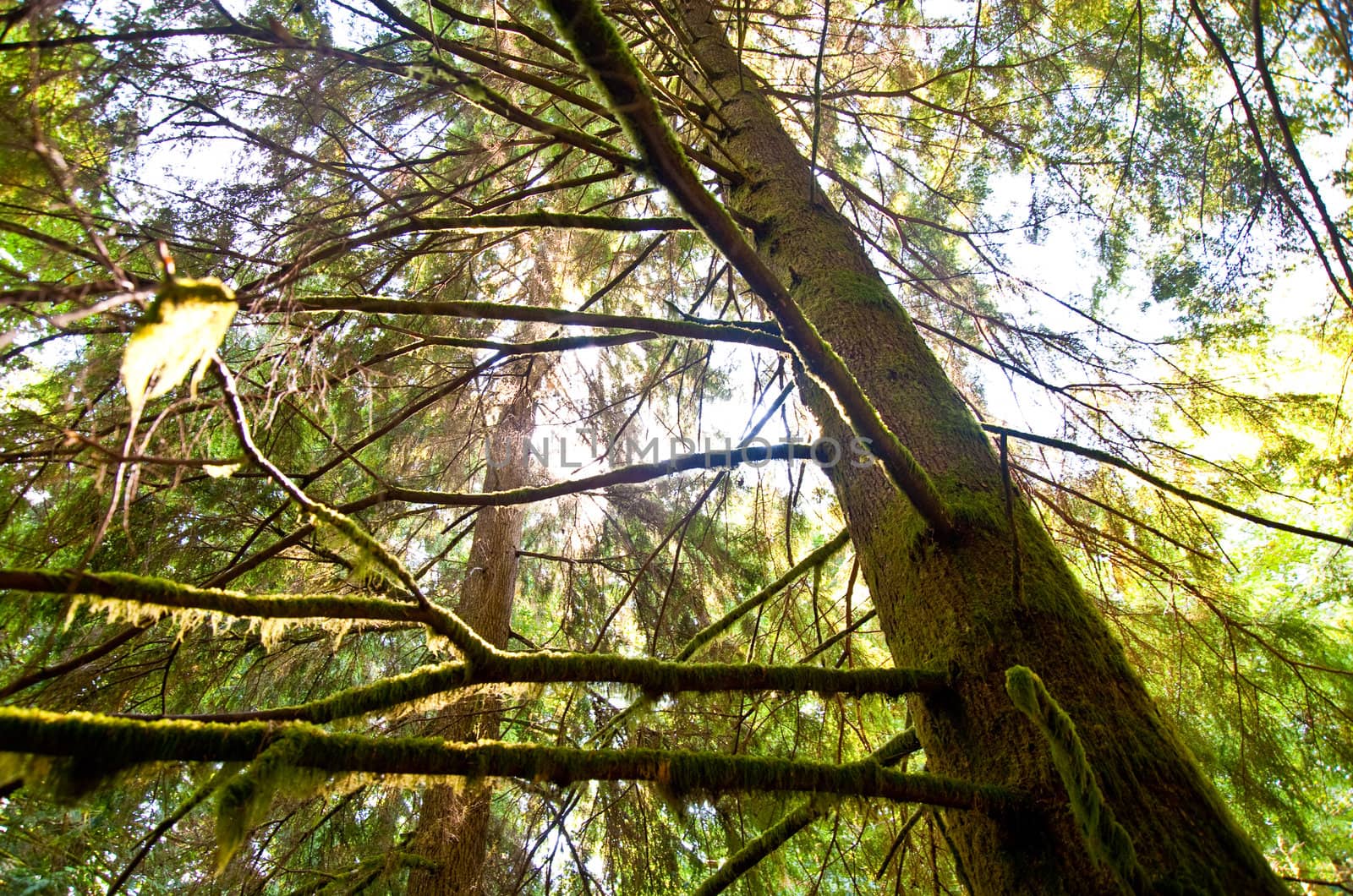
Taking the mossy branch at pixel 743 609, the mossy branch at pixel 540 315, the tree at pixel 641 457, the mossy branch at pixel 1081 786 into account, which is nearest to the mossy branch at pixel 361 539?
the tree at pixel 641 457

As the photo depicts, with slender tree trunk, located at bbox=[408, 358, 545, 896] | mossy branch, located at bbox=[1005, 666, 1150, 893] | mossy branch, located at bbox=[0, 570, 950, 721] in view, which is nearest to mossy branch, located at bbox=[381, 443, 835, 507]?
mossy branch, located at bbox=[0, 570, 950, 721]

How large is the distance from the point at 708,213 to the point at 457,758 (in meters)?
1.03

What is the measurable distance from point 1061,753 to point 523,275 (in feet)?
18.1

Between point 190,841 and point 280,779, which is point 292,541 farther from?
point 190,841

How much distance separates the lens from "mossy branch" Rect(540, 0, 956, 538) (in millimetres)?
1004

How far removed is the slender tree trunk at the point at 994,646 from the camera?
3.43 ft

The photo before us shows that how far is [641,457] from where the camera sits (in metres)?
5.07

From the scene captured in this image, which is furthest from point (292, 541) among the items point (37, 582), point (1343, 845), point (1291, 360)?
point (1343, 845)

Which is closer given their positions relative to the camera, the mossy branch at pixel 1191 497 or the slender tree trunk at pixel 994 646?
the slender tree trunk at pixel 994 646

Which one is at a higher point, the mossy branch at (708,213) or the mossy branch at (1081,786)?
the mossy branch at (708,213)

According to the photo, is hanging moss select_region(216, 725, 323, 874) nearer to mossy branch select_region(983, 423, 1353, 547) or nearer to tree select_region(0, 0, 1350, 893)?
→ tree select_region(0, 0, 1350, 893)

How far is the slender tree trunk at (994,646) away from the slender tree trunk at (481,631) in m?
1.99

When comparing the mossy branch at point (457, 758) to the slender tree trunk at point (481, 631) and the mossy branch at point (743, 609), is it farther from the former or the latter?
the slender tree trunk at point (481, 631)

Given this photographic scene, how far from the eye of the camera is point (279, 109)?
2.94 m
